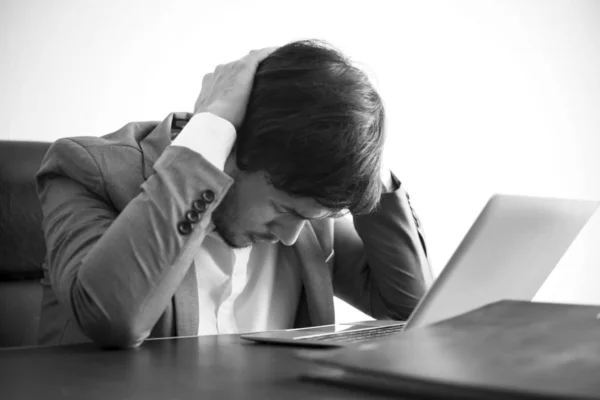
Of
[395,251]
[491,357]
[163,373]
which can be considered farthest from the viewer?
[395,251]

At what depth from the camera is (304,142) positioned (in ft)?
3.25

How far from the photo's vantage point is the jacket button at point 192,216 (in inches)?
33.2

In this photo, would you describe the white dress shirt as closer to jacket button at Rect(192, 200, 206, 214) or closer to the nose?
the nose

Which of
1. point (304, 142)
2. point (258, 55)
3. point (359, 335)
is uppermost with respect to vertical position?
point (258, 55)

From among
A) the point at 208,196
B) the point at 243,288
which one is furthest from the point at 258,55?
the point at 243,288

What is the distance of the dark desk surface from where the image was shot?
476 millimetres

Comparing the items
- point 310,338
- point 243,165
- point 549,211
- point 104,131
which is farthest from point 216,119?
point 104,131

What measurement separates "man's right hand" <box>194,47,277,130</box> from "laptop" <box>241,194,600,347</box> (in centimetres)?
34

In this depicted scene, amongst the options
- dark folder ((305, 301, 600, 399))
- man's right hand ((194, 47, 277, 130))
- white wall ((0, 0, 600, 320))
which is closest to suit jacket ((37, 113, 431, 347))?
man's right hand ((194, 47, 277, 130))

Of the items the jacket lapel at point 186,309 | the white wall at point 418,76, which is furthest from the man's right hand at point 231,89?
the white wall at point 418,76

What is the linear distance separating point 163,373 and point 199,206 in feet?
1.03

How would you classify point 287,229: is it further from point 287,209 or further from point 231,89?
point 231,89

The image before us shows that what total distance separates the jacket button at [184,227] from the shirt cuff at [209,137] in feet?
0.29

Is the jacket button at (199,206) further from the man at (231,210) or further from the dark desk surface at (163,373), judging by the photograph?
the dark desk surface at (163,373)
